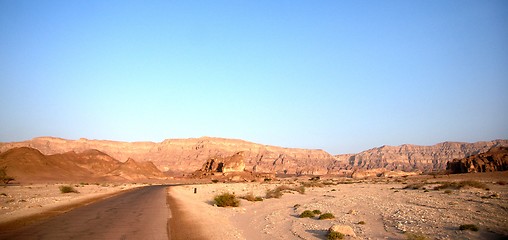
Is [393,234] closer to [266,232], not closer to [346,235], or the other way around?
[346,235]

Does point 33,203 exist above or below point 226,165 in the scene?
below

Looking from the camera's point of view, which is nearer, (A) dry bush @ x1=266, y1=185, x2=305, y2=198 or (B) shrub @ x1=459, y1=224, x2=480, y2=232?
(B) shrub @ x1=459, y1=224, x2=480, y2=232

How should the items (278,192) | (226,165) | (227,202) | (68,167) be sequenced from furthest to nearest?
(226,165) < (68,167) < (278,192) < (227,202)

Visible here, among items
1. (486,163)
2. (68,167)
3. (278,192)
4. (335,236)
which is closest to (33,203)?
(278,192)

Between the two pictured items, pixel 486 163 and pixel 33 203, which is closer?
pixel 33 203

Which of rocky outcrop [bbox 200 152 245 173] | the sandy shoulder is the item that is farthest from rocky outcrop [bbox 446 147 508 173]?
the sandy shoulder

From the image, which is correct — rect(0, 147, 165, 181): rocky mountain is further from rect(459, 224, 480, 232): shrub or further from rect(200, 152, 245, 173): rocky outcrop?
rect(459, 224, 480, 232): shrub

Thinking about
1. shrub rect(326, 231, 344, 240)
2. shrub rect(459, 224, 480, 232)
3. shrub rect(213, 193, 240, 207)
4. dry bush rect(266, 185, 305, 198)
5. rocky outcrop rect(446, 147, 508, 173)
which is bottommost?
dry bush rect(266, 185, 305, 198)

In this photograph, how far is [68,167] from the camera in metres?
100

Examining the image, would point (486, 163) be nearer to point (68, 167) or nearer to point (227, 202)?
point (227, 202)

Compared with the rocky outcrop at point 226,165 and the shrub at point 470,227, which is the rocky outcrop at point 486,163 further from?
the rocky outcrop at point 226,165

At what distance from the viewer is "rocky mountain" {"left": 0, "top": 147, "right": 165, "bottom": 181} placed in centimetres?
8138

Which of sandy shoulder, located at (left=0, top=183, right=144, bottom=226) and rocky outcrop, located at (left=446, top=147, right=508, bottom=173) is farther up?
rocky outcrop, located at (left=446, top=147, right=508, bottom=173)

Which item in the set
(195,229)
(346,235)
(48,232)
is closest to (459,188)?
(346,235)
